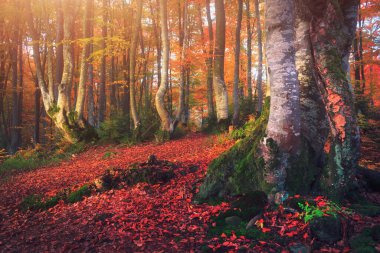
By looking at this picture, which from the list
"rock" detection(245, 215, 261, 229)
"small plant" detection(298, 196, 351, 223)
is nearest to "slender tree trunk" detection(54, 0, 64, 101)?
"rock" detection(245, 215, 261, 229)

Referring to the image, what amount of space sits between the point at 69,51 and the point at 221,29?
26.4 ft

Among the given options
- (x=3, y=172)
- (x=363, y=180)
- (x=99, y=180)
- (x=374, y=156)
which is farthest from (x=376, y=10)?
(x=3, y=172)

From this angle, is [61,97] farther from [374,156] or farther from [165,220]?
[374,156]

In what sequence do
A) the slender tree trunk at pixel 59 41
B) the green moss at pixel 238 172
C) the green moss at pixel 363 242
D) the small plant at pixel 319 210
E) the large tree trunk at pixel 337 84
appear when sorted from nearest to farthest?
the green moss at pixel 363 242
the small plant at pixel 319 210
the large tree trunk at pixel 337 84
the green moss at pixel 238 172
the slender tree trunk at pixel 59 41

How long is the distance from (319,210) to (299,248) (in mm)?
576

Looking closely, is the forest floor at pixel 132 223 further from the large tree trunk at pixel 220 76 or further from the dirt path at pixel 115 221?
the large tree trunk at pixel 220 76

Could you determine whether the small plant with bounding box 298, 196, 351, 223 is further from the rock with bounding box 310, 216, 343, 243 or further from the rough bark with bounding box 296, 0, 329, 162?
the rough bark with bounding box 296, 0, 329, 162

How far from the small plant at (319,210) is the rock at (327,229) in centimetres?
6

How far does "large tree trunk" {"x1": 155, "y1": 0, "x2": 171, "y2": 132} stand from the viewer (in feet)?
42.3

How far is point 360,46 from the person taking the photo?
1675 centimetres

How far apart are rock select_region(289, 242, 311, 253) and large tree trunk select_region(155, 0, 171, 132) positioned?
35.6 feet

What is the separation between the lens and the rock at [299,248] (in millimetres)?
3018

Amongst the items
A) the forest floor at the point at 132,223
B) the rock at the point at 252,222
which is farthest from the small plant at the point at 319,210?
the rock at the point at 252,222

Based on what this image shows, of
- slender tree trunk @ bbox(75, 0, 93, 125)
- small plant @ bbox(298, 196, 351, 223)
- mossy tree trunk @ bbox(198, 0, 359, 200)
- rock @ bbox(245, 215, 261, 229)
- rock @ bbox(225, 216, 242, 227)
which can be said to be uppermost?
slender tree trunk @ bbox(75, 0, 93, 125)
